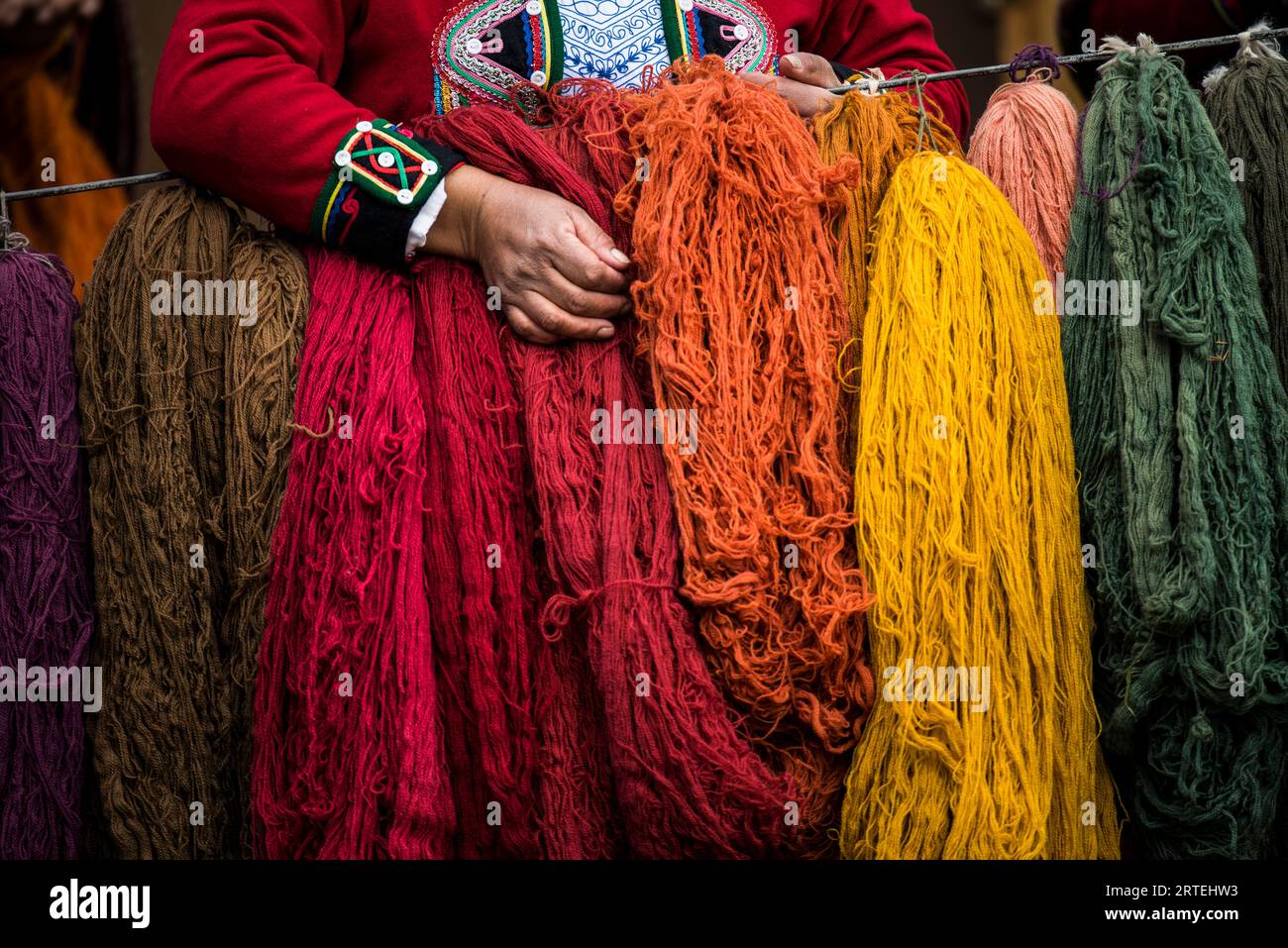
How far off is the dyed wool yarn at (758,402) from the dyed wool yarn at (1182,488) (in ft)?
0.82

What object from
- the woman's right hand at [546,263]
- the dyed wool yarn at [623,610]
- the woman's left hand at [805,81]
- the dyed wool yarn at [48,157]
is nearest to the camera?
the dyed wool yarn at [623,610]

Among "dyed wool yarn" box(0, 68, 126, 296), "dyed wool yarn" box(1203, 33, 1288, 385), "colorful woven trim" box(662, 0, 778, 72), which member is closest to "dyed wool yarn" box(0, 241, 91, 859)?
"colorful woven trim" box(662, 0, 778, 72)

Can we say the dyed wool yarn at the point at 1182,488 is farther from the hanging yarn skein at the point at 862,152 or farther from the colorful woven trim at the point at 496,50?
the colorful woven trim at the point at 496,50

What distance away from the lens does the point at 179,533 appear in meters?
1.15

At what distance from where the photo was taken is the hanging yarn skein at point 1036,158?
122 cm

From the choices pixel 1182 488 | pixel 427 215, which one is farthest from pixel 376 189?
pixel 1182 488

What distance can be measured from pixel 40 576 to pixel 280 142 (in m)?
0.51

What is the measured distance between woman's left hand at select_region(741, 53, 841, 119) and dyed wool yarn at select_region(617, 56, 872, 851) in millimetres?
160

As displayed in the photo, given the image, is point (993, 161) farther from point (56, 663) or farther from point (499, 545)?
point (56, 663)

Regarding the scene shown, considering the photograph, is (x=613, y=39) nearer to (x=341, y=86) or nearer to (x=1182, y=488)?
(x=341, y=86)

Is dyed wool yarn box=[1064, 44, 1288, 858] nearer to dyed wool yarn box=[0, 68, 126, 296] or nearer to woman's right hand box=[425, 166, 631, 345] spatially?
woman's right hand box=[425, 166, 631, 345]

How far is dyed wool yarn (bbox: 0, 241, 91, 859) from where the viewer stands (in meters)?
1.16

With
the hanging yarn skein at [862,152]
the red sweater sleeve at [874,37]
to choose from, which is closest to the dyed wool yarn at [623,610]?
the hanging yarn skein at [862,152]

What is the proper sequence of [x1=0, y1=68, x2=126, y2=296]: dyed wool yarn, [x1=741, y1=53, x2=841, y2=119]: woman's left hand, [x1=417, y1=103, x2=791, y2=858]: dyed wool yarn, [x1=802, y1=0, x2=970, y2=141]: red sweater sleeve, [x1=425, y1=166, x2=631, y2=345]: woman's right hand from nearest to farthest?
[x1=417, y1=103, x2=791, y2=858]: dyed wool yarn
[x1=425, y1=166, x2=631, y2=345]: woman's right hand
[x1=741, y1=53, x2=841, y2=119]: woman's left hand
[x1=802, y1=0, x2=970, y2=141]: red sweater sleeve
[x1=0, y1=68, x2=126, y2=296]: dyed wool yarn
